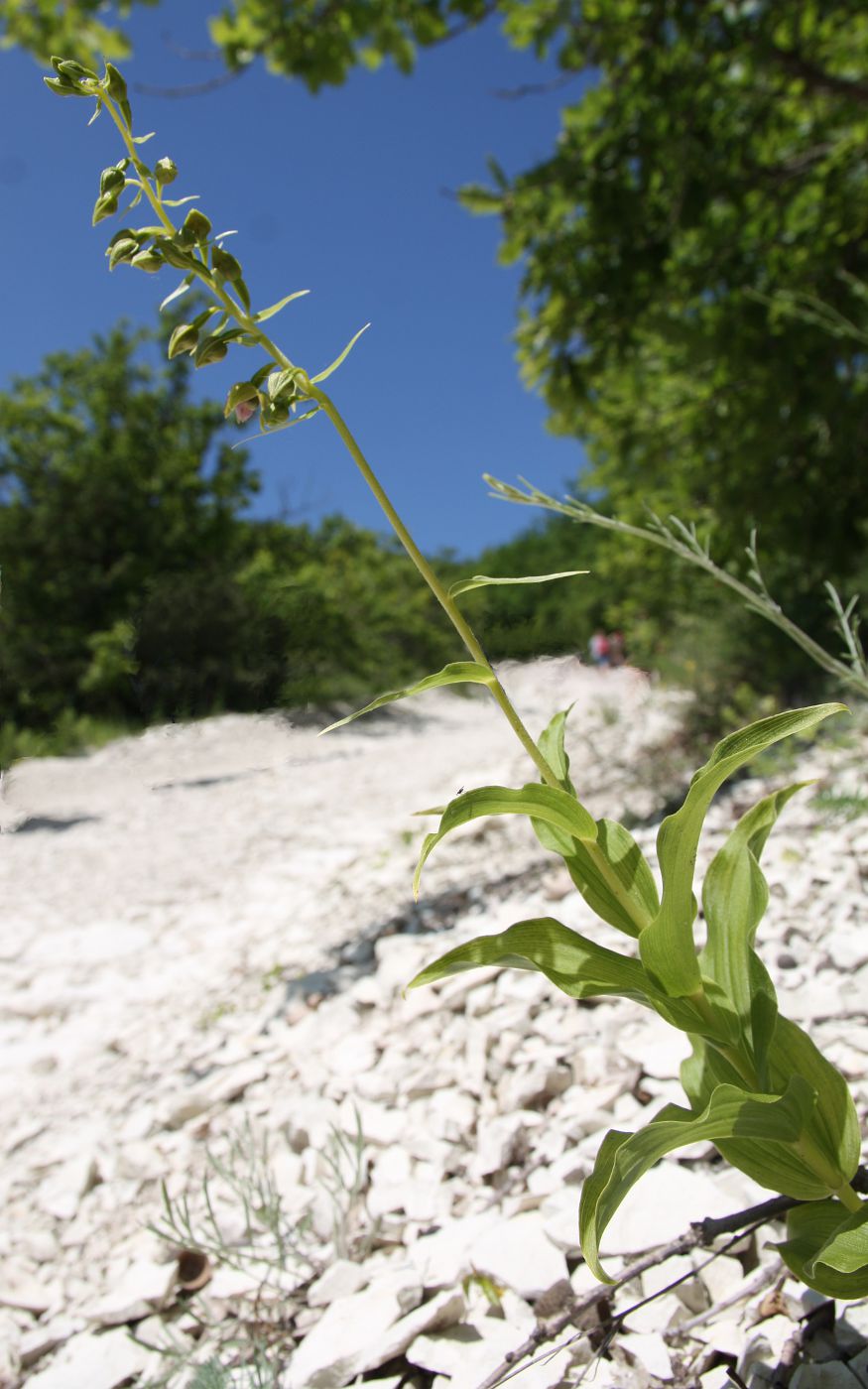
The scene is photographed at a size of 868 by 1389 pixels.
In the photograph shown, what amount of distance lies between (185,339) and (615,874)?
2.08ft

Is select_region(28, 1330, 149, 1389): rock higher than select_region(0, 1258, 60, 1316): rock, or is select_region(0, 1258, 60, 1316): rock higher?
select_region(0, 1258, 60, 1316): rock

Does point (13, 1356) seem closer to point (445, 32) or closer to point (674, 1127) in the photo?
point (674, 1127)

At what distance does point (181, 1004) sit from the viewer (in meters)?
3.19

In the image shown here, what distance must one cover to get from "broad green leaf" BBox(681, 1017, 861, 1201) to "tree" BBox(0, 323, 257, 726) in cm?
800

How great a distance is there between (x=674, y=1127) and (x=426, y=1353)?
643 millimetres

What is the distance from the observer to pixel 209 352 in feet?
2.53

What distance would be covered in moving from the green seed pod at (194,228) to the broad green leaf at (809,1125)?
0.92 m

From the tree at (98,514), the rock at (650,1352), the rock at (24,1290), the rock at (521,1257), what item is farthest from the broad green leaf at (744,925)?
the tree at (98,514)

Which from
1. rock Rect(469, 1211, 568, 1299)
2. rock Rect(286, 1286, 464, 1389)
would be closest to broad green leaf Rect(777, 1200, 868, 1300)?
rock Rect(469, 1211, 568, 1299)

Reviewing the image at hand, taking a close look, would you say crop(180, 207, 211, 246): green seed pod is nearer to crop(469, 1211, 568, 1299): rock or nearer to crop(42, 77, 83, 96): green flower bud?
crop(42, 77, 83, 96): green flower bud

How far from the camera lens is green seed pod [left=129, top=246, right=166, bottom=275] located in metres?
0.77

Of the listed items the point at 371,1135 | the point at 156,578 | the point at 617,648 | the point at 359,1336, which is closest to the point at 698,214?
the point at 371,1135

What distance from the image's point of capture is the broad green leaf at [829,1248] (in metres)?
0.80

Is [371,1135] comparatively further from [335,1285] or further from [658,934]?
[658,934]
